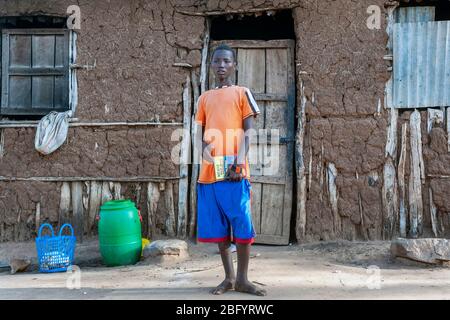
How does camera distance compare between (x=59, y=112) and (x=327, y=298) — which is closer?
(x=327, y=298)

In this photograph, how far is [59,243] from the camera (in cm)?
521

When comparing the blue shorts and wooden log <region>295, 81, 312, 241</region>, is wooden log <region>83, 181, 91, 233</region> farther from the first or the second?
the blue shorts

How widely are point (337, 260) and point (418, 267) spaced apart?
759 mm

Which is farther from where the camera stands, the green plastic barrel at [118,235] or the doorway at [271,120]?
the doorway at [271,120]

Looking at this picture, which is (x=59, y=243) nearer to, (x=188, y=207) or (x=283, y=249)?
(x=188, y=207)

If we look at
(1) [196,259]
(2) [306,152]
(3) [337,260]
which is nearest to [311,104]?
(2) [306,152]

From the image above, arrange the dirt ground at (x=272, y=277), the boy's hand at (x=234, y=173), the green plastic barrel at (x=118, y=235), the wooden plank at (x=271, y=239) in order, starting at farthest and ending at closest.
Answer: the wooden plank at (x=271, y=239) → the green plastic barrel at (x=118, y=235) → the dirt ground at (x=272, y=277) → the boy's hand at (x=234, y=173)

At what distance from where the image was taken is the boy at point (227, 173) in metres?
3.73

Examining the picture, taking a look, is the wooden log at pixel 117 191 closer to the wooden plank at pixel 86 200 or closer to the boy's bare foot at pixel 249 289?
the wooden plank at pixel 86 200

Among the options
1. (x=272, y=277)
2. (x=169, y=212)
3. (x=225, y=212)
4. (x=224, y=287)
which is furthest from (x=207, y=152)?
(x=169, y=212)

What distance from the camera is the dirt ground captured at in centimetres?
396

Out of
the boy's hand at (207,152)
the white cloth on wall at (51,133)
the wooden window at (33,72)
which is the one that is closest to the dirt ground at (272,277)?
the boy's hand at (207,152)

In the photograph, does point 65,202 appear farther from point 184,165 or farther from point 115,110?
point 184,165

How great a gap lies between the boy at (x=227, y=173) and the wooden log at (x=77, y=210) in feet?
8.56
